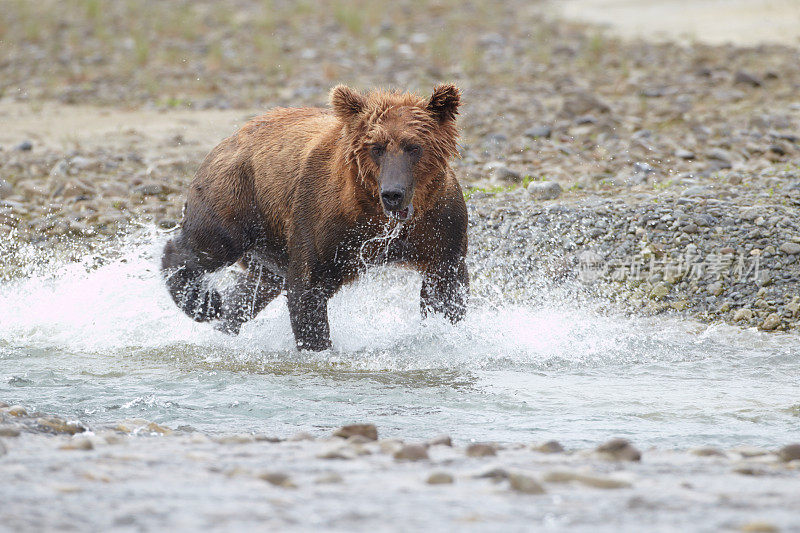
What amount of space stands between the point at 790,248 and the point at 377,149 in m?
3.66

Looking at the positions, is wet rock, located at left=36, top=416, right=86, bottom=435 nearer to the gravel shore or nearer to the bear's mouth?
the bear's mouth

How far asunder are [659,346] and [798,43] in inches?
512

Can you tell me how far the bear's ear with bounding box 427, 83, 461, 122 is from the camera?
640cm

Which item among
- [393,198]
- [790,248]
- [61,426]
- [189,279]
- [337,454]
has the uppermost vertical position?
[393,198]

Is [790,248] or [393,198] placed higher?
[393,198]

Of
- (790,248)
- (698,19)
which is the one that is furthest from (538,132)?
(698,19)

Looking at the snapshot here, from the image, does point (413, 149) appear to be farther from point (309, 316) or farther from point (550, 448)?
point (550, 448)

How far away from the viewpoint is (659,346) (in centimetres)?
705

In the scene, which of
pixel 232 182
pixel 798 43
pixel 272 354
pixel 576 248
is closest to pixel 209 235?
pixel 232 182

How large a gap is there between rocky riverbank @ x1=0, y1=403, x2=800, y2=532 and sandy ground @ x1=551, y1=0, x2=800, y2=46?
16360 millimetres

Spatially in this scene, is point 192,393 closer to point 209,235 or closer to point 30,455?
point 209,235

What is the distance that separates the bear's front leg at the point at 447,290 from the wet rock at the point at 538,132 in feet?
17.9

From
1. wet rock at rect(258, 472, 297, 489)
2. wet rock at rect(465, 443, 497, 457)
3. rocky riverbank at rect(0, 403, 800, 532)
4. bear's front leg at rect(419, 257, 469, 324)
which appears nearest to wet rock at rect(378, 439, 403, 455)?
rocky riverbank at rect(0, 403, 800, 532)

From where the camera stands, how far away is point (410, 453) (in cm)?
374
